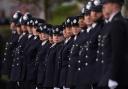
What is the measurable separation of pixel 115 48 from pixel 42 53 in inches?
179

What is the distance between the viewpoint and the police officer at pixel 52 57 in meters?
14.3

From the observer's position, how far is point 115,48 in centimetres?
1067

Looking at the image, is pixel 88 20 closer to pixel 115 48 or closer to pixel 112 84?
pixel 115 48

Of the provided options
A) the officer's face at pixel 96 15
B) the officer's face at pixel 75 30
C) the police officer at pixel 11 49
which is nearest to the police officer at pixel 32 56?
the police officer at pixel 11 49

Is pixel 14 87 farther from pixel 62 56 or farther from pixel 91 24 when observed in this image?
pixel 91 24

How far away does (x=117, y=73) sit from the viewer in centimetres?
1069

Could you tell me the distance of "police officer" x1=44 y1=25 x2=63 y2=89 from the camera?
14.3 m

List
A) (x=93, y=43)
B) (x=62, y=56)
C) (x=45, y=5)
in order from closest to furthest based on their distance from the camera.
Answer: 1. (x=93, y=43)
2. (x=62, y=56)
3. (x=45, y=5)

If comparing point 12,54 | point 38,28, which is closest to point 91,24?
point 38,28

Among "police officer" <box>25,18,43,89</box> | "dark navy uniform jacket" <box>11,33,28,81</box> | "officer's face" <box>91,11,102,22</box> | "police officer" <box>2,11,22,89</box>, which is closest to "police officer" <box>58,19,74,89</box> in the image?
"officer's face" <box>91,11,102,22</box>

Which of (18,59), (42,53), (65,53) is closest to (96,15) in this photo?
(65,53)

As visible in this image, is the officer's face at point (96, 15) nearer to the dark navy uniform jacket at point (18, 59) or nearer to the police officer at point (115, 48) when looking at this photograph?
the police officer at point (115, 48)

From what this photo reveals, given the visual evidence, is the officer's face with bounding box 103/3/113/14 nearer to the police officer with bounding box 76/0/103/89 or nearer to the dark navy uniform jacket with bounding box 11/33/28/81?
the police officer with bounding box 76/0/103/89

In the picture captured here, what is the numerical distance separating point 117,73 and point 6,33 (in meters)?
14.2
